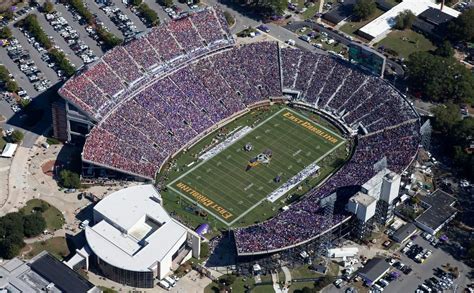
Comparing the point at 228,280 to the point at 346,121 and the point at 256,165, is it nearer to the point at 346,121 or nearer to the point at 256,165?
the point at 256,165

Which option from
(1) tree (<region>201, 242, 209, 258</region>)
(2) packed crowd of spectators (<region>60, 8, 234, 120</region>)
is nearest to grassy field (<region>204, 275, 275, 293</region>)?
(1) tree (<region>201, 242, 209, 258</region>)

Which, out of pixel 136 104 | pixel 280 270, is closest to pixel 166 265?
pixel 280 270

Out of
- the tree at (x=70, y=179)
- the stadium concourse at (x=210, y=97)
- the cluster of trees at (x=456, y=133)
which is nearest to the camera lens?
the tree at (x=70, y=179)

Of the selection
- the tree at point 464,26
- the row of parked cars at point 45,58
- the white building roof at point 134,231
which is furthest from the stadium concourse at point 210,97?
the tree at point 464,26

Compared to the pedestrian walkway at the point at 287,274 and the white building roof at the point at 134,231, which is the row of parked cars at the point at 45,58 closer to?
the white building roof at the point at 134,231

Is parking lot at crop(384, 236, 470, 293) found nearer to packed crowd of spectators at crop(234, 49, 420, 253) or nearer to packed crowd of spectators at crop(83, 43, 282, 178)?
packed crowd of spectators at crop(234, 49, 420, 253)

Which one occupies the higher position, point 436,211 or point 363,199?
point 363,199

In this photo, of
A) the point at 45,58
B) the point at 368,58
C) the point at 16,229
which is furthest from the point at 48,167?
the point at 368,58

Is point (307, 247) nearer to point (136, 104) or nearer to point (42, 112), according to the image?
point (136, 104)
